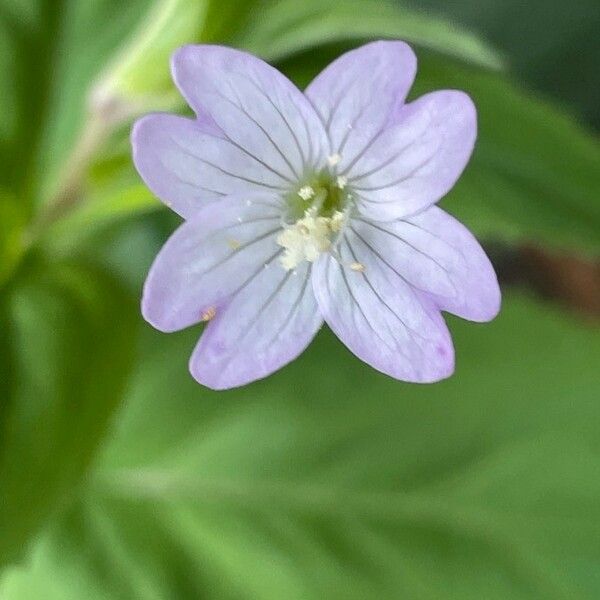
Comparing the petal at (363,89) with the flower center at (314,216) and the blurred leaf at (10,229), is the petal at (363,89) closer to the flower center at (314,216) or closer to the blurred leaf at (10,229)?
the flower center at (314,216)

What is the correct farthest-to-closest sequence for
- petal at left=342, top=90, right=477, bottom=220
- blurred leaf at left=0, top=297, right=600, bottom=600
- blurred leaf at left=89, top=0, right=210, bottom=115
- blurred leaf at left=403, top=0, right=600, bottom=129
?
blurred leaf at left=403, top=0, right=600, bottom=129 < blurred leaf at left=0, top=297, right=600, bottom=600 < blurred leaf at left=89, top=0, right=210, bottom=115 < petal at left=342, top=90, right=477, bottom=220

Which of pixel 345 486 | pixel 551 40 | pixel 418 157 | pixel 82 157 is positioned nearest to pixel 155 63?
pixel 82 157

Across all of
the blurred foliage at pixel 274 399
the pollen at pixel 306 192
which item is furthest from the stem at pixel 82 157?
the pollen at pixel 306 192

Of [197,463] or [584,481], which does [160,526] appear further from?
[584,481]

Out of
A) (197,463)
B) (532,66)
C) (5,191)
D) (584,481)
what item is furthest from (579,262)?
(5,191)

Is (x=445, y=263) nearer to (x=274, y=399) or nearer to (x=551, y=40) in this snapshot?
(x=274, y=399)

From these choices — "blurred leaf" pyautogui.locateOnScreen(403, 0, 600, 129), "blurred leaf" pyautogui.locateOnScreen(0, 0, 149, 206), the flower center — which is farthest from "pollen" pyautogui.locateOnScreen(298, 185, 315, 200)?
"blurred leaf" pyautogui.locateOnScreen(403, 0, 600, 129)

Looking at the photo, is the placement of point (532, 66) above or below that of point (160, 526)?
above

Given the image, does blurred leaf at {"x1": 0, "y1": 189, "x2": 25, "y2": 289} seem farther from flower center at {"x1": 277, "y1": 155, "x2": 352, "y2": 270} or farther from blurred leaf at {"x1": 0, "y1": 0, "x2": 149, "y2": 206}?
flower center at {"x1": 277, "y1": 155, "x2": 352, "y2": 270}
